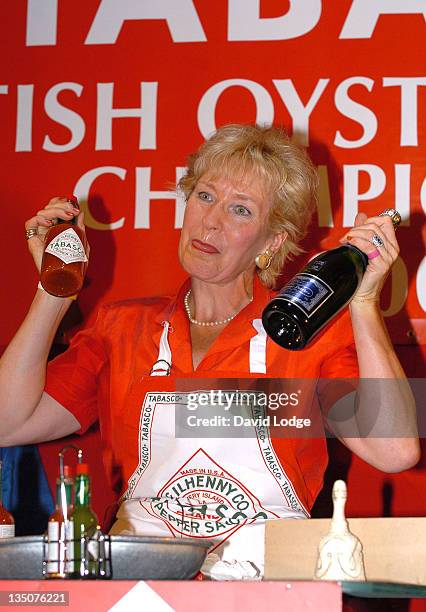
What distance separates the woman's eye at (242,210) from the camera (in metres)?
1.87

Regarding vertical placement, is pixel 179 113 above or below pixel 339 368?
above

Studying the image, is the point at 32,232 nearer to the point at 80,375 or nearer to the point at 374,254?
the point at 80,375

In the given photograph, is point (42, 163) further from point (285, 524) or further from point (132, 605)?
point (132, 605)

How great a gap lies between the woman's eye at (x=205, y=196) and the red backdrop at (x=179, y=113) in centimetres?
35

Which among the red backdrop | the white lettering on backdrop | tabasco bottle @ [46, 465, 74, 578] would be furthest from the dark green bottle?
the white lettering on backdrop

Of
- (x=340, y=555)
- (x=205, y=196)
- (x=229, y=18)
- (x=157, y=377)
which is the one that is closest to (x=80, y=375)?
(x=157, y=377)

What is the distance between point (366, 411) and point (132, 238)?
0.84 m

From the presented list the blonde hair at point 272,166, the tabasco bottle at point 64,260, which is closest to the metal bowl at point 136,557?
the tabasco bottle at point 64,260

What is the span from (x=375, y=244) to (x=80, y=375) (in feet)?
2.17

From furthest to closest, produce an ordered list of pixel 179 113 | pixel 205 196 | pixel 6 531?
pixel 179 113 → pixel 205 196 → pixel 6 531

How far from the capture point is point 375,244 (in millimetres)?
1439

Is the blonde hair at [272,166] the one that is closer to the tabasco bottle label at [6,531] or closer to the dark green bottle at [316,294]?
the dark green bottle at [316,294]

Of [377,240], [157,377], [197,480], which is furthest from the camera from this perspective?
[157,377]

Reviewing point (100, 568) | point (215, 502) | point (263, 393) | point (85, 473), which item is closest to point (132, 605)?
point (100, 568)
